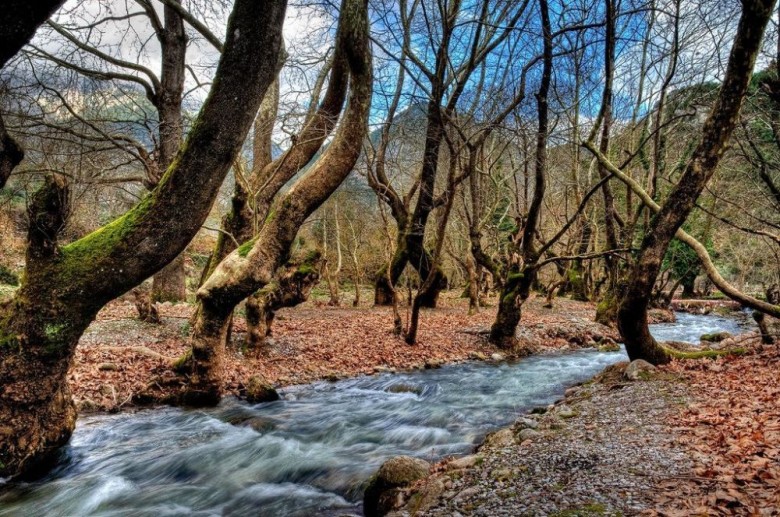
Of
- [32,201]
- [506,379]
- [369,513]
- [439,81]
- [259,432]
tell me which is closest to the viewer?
[369,513]

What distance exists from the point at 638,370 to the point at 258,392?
6.02 metres

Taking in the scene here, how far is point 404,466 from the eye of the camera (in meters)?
4.13

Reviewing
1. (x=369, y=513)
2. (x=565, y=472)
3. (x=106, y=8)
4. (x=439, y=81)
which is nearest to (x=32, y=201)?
(x=369, y=513)

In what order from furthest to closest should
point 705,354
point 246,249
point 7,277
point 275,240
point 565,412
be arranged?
point 7,277
point 705,354
point 246,249
point 275,240
point 565,412

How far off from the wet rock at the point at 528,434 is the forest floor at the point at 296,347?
4.65 metres

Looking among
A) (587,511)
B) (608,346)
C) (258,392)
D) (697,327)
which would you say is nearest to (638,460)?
(587,511)

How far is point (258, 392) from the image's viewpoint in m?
7.14

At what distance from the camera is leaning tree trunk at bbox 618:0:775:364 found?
5391mm

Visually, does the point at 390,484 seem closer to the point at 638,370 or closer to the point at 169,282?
the point at 638,370

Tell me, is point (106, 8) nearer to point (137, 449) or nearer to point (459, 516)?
point (137, 449)

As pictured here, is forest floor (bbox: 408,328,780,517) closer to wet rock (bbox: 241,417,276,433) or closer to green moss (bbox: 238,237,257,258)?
wet rock (bbox: 241,417,276,433)

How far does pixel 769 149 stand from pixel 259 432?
16.7m

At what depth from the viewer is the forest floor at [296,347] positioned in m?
7.00

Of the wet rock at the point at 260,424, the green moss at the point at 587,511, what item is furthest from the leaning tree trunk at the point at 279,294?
the green moss at the point at 587,511
